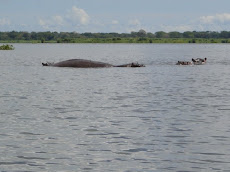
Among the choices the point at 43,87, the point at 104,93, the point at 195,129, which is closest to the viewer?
the point at 195,129

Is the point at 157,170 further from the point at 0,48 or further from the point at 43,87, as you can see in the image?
the point at 0,48

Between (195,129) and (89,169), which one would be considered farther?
(195,129)

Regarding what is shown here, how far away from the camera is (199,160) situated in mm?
13695

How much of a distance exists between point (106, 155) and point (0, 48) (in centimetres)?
10210

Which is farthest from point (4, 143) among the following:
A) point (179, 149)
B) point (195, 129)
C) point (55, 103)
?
point (55, 103)

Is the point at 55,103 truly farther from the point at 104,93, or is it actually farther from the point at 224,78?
the point at 224,78

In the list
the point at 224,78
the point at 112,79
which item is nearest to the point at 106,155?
the point at 112,79

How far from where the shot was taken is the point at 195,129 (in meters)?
17.7

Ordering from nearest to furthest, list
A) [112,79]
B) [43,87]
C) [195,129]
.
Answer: [195,129], [43,87], [112,79]

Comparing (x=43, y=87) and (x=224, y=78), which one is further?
(x=224, y=78)

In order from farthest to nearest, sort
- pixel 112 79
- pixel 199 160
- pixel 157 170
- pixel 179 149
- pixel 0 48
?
1. pixel 0 48
2. pixel 112 79
3. pixel 179 149
4. pixel 199 160
5. pixel 157 170

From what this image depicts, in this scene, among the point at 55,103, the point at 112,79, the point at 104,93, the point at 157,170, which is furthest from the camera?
the point at 112,79

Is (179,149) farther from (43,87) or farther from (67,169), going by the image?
(43,87)

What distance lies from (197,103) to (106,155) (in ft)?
34.3
